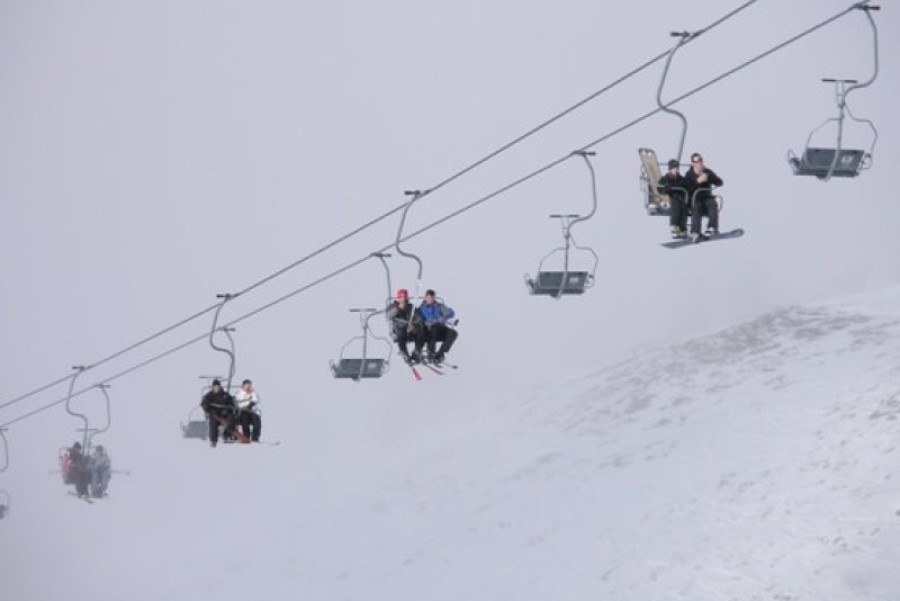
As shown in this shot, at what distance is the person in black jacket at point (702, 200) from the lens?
2452cm

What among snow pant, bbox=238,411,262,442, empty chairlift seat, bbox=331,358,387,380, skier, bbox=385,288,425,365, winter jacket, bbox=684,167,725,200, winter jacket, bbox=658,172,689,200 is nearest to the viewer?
winter jacket, bbox=684,167,725,200

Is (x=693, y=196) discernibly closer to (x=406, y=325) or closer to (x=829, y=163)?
(x=829, y=163)

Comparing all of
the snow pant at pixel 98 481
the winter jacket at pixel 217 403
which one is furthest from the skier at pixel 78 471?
the winter jacket at pixel 217 403

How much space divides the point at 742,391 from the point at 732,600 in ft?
109

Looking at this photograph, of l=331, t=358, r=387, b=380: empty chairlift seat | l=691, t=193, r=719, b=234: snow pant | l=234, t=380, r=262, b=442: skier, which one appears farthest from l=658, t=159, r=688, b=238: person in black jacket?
l=234, t=380, r=262, b=442: skier

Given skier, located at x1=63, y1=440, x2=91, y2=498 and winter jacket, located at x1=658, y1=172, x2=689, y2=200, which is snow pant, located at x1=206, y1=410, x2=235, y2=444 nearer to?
winter jacket, located at x1=658, y1=172, x2=689, y2=200

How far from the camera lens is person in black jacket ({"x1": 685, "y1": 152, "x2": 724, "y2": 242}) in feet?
80.4

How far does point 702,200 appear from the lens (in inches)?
971

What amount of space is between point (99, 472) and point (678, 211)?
27457mm

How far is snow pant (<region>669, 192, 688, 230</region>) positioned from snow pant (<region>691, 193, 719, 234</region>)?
27 centimetres

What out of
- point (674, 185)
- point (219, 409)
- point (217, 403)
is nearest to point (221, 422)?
point (219, 409)

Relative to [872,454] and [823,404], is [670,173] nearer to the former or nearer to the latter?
[872,454]

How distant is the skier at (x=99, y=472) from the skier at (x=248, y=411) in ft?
45.6

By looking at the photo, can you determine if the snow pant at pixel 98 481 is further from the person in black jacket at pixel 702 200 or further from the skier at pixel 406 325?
the person in black jacket at pixel 702 200
